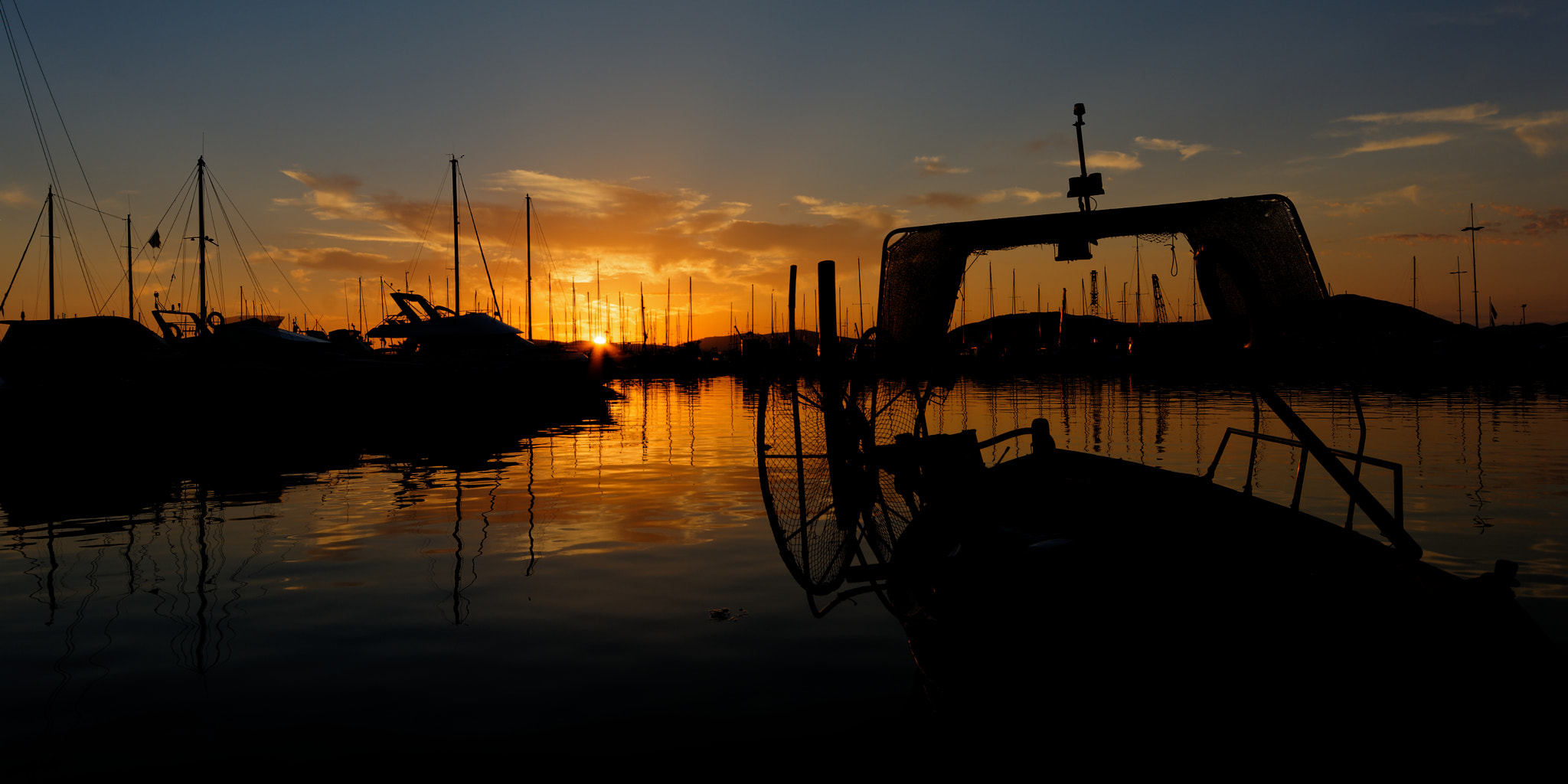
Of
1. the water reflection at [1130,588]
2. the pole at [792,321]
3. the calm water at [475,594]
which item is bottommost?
the calm water at [475,594]

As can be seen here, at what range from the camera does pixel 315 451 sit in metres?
28.4

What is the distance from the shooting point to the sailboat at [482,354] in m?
48.8

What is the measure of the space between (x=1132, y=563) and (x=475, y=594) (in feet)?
27.3

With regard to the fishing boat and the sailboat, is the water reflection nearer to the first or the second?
the fishing boat

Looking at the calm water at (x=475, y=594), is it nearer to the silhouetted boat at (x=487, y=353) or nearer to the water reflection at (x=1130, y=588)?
the water reflection at (x=1130, y=588)

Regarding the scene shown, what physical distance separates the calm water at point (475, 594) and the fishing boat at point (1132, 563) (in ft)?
5.18

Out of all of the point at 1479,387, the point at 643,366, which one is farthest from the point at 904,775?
the point at 643,366

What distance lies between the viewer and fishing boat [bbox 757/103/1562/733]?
5.00m

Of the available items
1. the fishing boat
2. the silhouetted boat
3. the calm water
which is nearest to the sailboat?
the silhouetted boat

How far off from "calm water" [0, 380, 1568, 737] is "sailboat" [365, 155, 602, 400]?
2547 cm

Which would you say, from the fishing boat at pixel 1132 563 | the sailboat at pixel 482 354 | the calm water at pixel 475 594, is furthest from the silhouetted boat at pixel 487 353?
the fishing boat at pixel 1132 563

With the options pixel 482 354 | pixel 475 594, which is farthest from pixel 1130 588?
pixel 482 354

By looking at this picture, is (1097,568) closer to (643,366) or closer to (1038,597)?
(1038,597)

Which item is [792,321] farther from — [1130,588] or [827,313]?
[1130,588]
